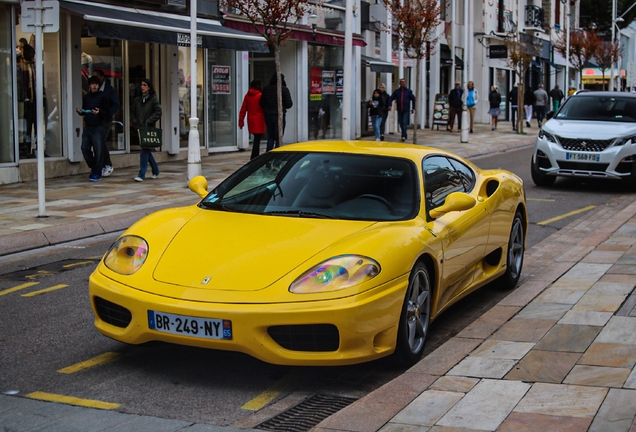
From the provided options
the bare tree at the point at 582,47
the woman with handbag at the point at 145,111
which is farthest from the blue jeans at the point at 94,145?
the bare tree at the point at 582,47

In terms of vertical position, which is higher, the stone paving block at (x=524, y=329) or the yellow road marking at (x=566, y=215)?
the yellow road marking at (x=566, y=215)

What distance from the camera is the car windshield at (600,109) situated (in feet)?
53.8

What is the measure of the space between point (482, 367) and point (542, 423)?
100 cm

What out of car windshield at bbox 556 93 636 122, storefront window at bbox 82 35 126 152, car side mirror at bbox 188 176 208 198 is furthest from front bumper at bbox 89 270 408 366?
storefront window at bbox 82 35 126 152

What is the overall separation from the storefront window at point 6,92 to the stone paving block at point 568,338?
12.6 meters

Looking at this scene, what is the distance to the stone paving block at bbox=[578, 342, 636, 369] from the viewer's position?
5281 mm

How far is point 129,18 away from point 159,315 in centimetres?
1297

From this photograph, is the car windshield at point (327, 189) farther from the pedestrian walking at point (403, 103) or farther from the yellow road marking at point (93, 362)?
the pedestrian walking at point (403, 103)

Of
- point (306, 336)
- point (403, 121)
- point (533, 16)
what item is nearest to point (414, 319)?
point (306, 336)

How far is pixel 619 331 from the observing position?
6.04 meters

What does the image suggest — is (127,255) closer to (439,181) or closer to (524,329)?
(439,181)

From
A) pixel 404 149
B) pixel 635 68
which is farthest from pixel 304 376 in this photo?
pixel 635 68

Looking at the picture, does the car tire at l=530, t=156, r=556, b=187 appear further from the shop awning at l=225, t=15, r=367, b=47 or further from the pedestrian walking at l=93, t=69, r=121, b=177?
the shop awning at l=225, t=15, r=367, b=47

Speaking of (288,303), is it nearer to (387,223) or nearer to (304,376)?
(304,376)
